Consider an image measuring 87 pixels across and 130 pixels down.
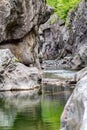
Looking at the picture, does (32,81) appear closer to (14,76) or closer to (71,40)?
(14,76)

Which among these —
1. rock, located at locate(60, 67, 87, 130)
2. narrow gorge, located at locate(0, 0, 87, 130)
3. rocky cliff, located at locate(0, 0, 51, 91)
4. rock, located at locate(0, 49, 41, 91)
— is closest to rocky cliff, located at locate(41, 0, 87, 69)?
narrow gorge, located at locate(0, 0, 87, 130)

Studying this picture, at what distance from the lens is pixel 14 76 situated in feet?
78.0

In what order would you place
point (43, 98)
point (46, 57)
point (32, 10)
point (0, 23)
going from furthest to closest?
point (46, 57)
point (32, 10)
point (0, 23)
point (43, 98)

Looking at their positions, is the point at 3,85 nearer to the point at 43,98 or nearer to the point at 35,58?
the point at 43,98

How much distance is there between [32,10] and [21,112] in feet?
63.7

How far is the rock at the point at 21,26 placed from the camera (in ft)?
95.2

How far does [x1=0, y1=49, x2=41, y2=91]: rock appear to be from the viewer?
22891 mm

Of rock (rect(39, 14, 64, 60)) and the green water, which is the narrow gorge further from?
rock (rect(39, 14, 64, 60))

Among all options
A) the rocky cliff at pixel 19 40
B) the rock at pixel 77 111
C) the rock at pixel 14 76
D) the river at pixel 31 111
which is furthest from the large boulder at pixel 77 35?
the rock at pixel 77 111

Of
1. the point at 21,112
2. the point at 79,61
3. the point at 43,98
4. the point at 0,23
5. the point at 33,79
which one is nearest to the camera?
the point at 21,112

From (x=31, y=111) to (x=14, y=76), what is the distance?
9.43 m

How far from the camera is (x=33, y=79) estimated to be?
→ 24.4 metres

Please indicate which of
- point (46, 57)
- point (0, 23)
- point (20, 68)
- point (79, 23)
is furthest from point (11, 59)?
point (46, 57)

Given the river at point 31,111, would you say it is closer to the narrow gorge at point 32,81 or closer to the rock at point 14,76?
the narrow gorge at point 32,81
